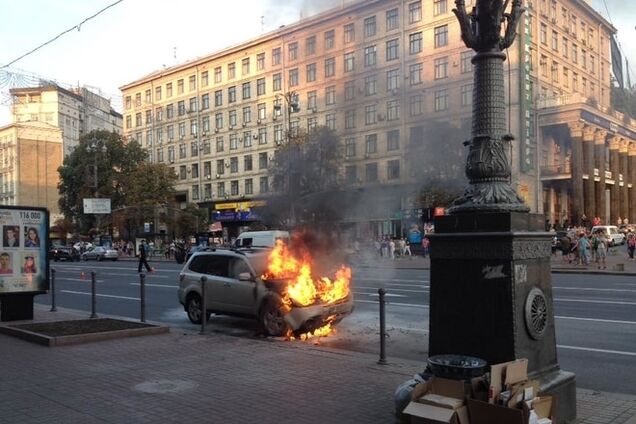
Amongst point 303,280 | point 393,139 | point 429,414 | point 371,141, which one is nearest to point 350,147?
point 371,141

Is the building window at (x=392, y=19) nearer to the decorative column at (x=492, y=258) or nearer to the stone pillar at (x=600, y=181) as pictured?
the decorative column at (x=492, y=258)

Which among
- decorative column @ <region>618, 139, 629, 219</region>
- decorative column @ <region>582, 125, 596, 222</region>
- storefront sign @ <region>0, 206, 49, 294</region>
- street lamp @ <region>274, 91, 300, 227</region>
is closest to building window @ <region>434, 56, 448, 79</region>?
street lamp @ <region>274, 91, 300, 227</region>

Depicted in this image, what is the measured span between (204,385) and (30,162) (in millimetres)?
99567

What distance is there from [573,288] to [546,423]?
15160 millimetres

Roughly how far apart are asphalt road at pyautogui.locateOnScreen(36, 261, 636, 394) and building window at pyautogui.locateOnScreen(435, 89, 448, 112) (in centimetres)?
348

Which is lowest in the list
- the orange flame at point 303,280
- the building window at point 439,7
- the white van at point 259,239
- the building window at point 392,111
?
the orange flame at point 303,280

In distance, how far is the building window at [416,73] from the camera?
7016 mm

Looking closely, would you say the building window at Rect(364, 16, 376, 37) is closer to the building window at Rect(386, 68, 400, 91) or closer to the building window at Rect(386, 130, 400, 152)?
the building window at Rect(386, 68, 400, 91)

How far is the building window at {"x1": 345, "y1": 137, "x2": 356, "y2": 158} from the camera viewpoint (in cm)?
835

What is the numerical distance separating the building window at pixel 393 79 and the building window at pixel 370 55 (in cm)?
24

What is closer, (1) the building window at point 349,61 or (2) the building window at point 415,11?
(2) the building window at point 415,11

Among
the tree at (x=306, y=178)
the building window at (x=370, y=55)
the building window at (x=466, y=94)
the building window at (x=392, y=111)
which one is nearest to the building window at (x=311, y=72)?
the tree at (x=306, y=178)

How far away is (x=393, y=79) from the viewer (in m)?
7.40

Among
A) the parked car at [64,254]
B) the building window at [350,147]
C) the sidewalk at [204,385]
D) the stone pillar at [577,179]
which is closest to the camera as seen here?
the sidewalk at [204,385]
